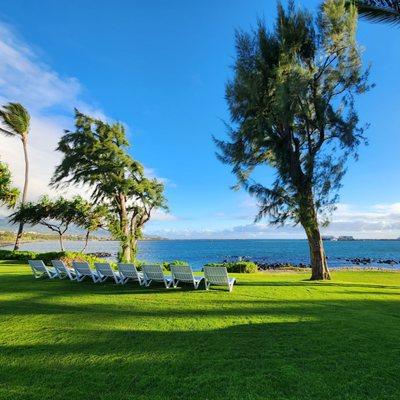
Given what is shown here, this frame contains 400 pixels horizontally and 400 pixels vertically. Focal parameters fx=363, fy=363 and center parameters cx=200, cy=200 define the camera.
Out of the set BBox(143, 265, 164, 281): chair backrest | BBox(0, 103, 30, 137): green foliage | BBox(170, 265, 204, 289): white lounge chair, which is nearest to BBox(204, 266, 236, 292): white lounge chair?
BBox(170, 265, 204, 289): white lounge chair

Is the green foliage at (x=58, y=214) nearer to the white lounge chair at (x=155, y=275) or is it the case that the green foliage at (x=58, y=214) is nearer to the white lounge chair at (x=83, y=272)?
the white lounge chair at (x=83, y=272)

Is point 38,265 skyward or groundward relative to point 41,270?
skyward

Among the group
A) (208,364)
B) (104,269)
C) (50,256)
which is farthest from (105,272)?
(50,256)

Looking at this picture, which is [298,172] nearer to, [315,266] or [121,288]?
→ [315,266]

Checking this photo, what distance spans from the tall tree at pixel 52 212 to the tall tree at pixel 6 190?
224 cm

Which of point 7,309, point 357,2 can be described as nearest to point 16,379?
point 7,309

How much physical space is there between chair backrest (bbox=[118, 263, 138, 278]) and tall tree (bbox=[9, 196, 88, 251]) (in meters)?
19.7

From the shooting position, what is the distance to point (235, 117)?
18.0 meters

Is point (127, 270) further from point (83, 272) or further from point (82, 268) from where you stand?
point (83, 272)

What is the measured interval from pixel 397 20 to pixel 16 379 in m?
11.3

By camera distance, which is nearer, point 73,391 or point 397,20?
point 73,391

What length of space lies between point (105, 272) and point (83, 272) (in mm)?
1173

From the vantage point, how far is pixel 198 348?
5684 mm

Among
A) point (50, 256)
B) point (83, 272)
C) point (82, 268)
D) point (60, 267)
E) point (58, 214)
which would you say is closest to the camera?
point (82, 268)
